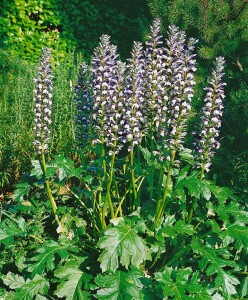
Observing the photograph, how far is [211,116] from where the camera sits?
3598 millimetres

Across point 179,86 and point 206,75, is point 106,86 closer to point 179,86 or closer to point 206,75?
point 179,86

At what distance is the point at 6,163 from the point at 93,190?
5.76 ft

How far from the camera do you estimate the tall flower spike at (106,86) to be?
11.7 ft

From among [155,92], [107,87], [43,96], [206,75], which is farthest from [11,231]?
[206,75]

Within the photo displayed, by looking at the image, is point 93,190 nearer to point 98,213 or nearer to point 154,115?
point 98,213

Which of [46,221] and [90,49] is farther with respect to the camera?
[90,49]

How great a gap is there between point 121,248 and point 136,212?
0.51 m

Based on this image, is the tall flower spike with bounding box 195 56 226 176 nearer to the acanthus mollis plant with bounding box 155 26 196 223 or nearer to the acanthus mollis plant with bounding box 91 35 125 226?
the acanthus mollis plant with bounding box 155 26 196 223

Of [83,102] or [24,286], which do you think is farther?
[83,102]

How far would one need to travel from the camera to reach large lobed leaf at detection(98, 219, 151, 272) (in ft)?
11.6

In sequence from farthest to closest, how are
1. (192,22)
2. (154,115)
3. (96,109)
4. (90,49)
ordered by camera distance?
(90,49) → (192,22) → (154,115) → (96,109)

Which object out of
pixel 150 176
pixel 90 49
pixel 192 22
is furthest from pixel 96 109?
pixel 90 49

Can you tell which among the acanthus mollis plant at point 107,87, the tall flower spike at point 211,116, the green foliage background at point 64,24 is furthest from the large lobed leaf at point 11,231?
the green foliage background at point 64,24

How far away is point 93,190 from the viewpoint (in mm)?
3977
